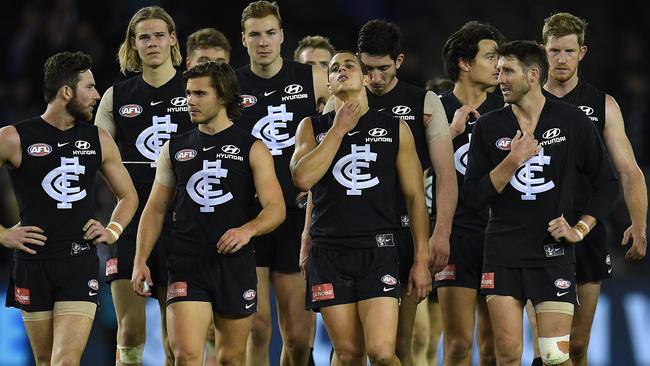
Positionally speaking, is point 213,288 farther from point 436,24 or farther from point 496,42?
point 436,24

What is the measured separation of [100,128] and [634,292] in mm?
5884

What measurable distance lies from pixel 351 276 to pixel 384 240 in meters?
0.31

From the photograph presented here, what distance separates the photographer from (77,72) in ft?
28.2

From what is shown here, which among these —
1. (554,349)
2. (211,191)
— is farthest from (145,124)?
(554,349)

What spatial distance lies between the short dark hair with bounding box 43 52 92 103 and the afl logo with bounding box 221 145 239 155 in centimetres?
110

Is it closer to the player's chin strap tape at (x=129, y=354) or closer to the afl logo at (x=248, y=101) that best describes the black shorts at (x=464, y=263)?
the afl logo at (x=248, y=101)

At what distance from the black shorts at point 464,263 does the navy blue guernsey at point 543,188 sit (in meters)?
0.67

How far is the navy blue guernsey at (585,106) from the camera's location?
8.97 meters

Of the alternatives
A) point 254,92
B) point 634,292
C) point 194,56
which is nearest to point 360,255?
point 254,92

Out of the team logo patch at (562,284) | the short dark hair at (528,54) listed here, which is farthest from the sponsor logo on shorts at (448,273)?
the short dark hair at (528,54)

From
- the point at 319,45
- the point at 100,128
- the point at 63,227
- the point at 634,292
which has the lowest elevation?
the point at 634,292

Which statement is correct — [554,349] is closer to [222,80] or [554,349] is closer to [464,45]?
[464,45]

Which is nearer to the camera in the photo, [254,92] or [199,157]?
[199,157]

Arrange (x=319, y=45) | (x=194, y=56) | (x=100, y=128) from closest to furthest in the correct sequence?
(x=100, y=128) < (x=194, y=56) < (x=319, y=45)
